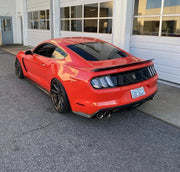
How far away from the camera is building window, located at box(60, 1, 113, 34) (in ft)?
27.0

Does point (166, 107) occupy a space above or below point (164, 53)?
below

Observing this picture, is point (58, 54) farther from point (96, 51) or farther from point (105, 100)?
point (105, 100)

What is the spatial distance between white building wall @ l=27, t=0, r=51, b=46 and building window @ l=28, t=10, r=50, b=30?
264 mm

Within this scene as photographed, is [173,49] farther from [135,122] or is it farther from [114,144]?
[114,144]

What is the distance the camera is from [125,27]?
6891 mm

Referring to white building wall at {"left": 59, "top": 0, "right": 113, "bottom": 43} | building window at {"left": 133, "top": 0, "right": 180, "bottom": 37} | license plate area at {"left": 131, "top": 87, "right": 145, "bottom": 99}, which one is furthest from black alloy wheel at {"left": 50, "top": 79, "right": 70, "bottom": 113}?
white building wall at {"left": 59, "top": 0, "right": 113, "bottom": 43}

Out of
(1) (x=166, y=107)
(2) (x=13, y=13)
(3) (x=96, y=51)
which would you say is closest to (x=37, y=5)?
(2) (x=13, y=13)

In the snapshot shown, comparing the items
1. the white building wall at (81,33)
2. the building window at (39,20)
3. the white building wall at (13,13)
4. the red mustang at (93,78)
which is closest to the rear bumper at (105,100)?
the red mustang at (93,78)

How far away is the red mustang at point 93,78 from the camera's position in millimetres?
3182

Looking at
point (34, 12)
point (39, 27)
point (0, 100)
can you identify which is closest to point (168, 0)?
point (0, 100)

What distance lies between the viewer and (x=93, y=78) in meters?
3.17

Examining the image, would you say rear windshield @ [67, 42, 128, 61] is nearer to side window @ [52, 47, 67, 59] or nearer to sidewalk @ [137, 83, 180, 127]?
side window @ [52, 47, 67, 59]

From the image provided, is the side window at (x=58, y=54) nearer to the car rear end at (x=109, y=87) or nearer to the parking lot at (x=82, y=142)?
the car rear end at (x=109, y=87)

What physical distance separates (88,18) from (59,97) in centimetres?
650
